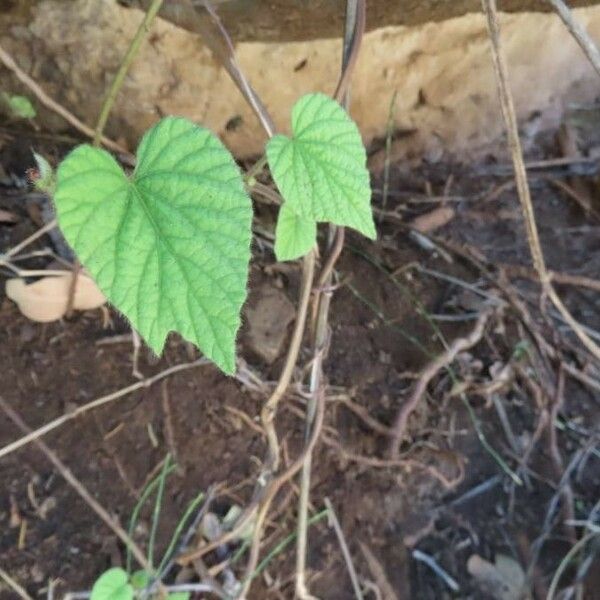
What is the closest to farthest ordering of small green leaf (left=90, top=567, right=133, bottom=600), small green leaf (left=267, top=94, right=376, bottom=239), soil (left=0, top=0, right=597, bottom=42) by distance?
1. small green leaf (left=267, top=94, right=376, bottom=239)
2. small green leaf (left=90, top=567, right=133, bottom=600)
3. soil (left=0, top=0, right=597, bottom=42)

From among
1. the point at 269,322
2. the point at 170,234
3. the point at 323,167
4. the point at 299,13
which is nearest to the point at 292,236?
the point at 323,167

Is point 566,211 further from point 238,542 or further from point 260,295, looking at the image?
point 238,542

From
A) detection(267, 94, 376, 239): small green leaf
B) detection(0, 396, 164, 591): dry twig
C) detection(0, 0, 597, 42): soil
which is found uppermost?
detection(0, 0, 597, 42): soil

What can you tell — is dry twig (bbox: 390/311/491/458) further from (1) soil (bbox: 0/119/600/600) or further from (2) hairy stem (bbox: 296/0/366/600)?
(2) hairy stem (bbox: 296/0/366/600)

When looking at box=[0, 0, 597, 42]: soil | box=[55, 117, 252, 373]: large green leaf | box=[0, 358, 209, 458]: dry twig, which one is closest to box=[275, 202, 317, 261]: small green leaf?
box=[55, 117, 252, 373]: large green leaf

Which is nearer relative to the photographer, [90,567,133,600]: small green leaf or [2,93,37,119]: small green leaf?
[90,567,133,600]: small green leaf

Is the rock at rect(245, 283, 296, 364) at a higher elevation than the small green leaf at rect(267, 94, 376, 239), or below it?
below

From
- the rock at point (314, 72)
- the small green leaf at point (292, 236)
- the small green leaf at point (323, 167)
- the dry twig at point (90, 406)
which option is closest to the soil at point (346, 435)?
the dry twig at point (90, 406)
